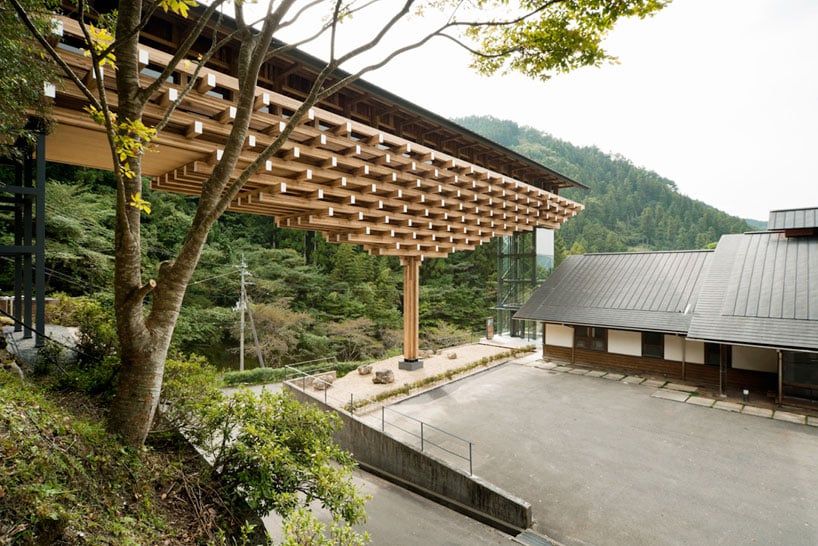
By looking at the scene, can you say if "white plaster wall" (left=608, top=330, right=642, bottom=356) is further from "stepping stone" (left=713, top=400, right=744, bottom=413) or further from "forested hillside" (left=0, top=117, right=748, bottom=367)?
"forested hillside" (left=0, top=117, right=748, bottom=367)

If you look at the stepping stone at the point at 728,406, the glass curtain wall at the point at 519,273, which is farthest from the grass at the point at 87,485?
the glass curtain wall at the point at 519,273

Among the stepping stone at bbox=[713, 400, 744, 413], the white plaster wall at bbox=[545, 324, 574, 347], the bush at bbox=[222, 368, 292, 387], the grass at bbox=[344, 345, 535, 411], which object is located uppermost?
the white plaster wall at bbox=[545, 324, 574, 347]

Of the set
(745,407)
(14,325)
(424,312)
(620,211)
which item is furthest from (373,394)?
(620,211)

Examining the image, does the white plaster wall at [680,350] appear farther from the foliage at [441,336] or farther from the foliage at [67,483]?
the foliage at [67,483]

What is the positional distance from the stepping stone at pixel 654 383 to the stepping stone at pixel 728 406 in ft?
4.87

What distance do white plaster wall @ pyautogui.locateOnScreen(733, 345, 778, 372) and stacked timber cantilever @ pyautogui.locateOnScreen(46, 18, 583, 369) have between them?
286 inches

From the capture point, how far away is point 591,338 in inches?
498

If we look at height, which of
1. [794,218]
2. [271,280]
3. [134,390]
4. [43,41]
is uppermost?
[794,218]

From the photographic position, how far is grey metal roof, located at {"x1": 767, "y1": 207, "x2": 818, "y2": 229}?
10.8 metres

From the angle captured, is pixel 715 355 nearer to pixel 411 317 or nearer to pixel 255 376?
pixel 411 317

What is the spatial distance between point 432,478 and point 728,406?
7.42m

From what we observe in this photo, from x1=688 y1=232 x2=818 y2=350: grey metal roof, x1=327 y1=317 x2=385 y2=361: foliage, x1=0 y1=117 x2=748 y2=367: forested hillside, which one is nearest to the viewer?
x1=688 y1=232 x2=818 y2=350: grey metal roof

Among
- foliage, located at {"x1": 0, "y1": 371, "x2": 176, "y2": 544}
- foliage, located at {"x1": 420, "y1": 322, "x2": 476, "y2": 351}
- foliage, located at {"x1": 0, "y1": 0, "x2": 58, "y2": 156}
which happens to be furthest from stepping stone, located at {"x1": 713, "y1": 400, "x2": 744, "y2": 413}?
foliage, located at {"x1": 0, "y1": 0, "x2": 58, "y2": 156}

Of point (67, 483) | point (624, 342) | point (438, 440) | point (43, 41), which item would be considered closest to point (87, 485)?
point (67, 483)
